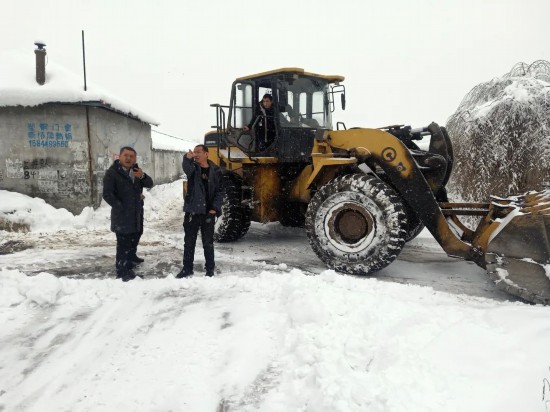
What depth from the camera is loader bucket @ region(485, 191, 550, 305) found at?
3799mm

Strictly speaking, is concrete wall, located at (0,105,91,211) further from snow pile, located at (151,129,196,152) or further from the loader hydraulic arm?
snow pile, located at (151,129,196,152)

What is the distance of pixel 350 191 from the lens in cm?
497

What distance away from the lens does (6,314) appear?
375 cm

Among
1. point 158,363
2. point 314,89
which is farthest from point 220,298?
point 314,89

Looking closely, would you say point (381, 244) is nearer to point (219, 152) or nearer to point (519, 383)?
point (519, 383)

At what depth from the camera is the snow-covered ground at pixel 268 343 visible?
7.95 feet

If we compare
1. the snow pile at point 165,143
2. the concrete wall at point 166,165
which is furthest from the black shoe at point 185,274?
the snow pile at point 165,143

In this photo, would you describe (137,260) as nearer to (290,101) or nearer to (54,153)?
(290,101)

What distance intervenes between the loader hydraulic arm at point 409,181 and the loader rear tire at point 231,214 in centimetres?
247

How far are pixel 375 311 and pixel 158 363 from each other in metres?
1.80

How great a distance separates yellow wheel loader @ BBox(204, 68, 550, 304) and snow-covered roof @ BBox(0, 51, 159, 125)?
373cm

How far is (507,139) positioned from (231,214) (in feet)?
16.0

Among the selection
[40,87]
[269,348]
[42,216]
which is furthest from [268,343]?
[40,87]

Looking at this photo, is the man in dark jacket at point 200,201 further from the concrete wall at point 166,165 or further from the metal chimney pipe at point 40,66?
the concrete wall at point 166,165
